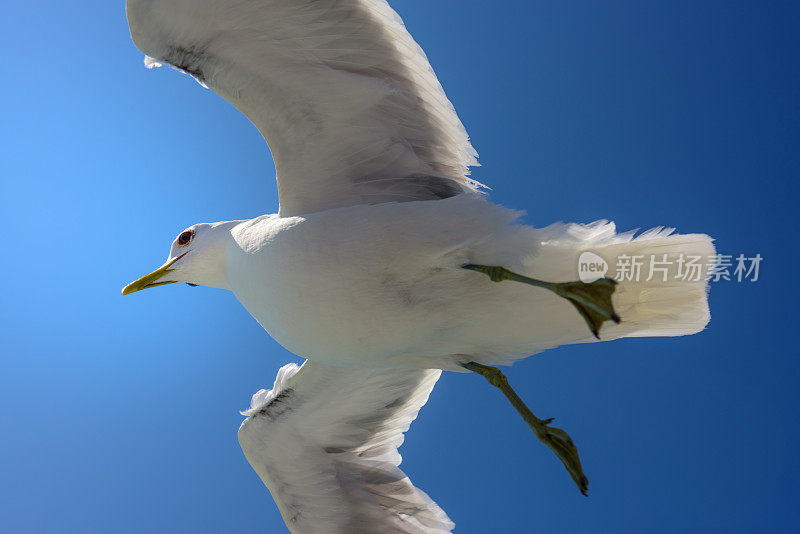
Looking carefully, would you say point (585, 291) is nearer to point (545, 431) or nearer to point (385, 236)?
→ point (545, 431)

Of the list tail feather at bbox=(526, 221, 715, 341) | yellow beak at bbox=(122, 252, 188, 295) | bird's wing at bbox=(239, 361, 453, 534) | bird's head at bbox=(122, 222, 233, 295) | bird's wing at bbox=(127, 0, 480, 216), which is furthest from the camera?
bird's wing at bbox=(239, 361, 453, 534)

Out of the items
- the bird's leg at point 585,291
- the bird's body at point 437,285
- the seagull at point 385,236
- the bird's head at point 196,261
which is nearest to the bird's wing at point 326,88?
the seagull at point 385,236

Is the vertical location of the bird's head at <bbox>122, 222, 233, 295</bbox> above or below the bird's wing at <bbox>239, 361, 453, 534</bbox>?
above

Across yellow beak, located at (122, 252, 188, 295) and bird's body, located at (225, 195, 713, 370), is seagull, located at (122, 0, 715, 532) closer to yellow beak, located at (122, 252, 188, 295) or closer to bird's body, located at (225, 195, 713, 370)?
bird's body, located at (225, 195, 713, 370)

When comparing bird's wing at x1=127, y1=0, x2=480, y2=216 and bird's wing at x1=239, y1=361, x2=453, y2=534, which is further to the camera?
bird's wing at x1=239, y1=361, x2=453, y2=534

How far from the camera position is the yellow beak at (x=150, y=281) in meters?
2.72

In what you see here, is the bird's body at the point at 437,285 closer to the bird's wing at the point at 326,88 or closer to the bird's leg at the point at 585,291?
the bird's leg at the point at 585,291

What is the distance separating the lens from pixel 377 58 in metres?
2.26

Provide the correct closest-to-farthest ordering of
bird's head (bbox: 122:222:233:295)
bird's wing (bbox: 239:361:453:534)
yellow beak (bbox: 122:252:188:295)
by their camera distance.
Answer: bird's head (bbox: 122:222:233:295)
yellow beak (bbox: 122:252:188:295)
bird's wing (bbox: 239:361:453:534)

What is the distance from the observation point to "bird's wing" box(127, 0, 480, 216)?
2.12m

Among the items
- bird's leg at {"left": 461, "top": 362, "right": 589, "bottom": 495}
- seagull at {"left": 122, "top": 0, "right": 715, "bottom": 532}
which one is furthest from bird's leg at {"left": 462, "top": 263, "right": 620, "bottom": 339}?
bird's leg at {"left": 461, "top": 362, "right": 589, "bottom": 495}

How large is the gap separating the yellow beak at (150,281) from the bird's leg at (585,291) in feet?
4.46

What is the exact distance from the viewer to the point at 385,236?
2.07 metres

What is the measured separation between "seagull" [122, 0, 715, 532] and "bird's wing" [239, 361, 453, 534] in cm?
67
